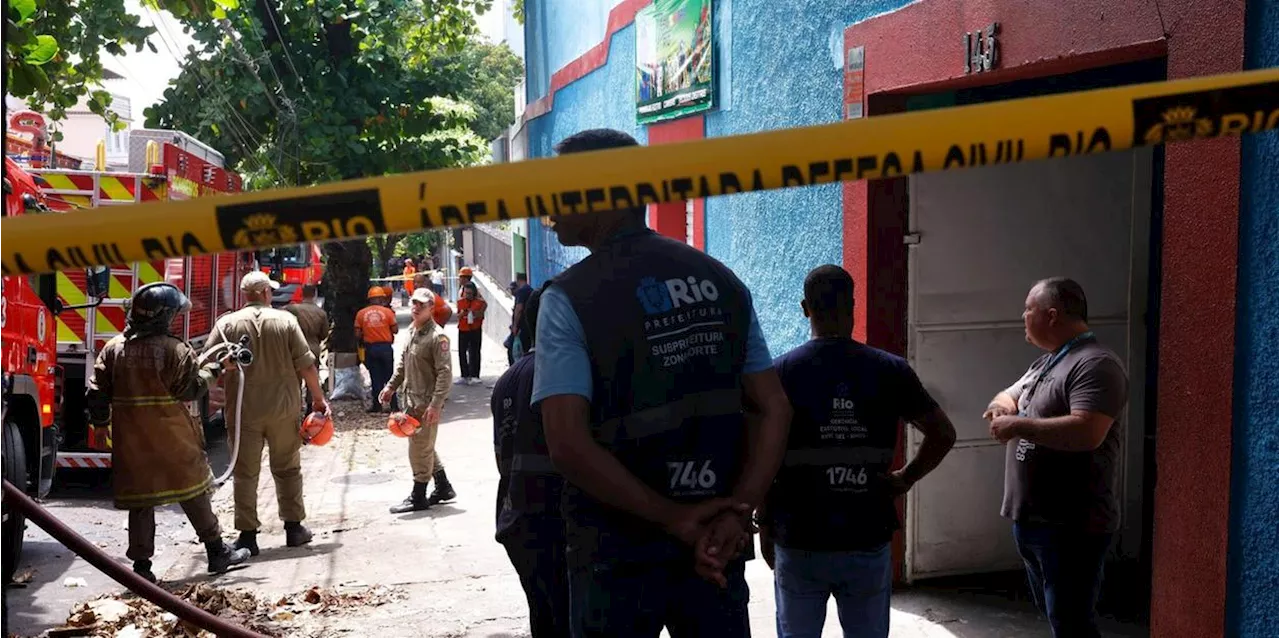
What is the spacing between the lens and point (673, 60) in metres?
10.4

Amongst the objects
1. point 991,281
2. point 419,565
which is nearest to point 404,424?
point 419,565

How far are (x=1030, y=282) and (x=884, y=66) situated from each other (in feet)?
4.43

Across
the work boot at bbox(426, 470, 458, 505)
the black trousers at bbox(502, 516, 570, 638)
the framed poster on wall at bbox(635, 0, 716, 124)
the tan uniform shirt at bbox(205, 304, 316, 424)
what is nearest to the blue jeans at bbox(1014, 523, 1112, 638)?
the black trousers at bbox(502, 516, 570, 638)

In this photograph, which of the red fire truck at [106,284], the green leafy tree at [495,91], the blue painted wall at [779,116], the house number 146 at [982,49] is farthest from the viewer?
the green leafy tree at [495,91]

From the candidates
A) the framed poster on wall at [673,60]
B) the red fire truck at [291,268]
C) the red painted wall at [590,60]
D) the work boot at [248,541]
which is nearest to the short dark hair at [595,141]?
the work boot at [248,541]

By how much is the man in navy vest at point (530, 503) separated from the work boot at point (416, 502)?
5.42 m

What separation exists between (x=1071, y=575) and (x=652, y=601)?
6.92 feet

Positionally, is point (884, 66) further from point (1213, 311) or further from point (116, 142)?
point (116, 142)

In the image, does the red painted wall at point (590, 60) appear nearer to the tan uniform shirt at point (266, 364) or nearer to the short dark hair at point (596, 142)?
the tan uniform shirt at point (266, 364)

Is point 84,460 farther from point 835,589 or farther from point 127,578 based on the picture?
point 835,589

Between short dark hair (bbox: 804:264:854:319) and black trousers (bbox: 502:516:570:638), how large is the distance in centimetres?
113

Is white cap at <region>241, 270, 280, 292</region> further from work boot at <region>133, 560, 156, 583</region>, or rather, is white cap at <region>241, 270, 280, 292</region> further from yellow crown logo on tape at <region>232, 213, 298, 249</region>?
yellow crown logo on tape at <region>232, 213, 298, 249</region>

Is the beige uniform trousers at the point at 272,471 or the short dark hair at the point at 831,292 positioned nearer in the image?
the short dark hair at the point at 831,292

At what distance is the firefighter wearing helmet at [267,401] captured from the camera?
8.45 metres
